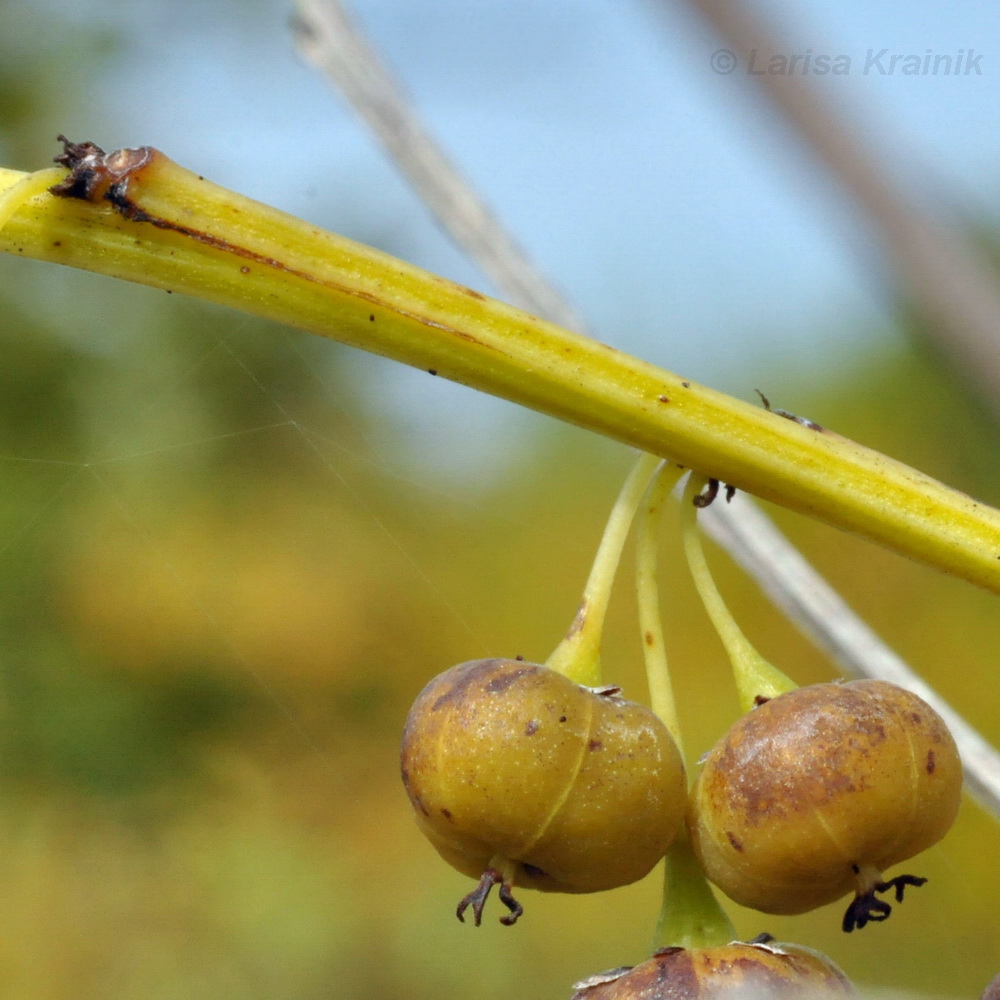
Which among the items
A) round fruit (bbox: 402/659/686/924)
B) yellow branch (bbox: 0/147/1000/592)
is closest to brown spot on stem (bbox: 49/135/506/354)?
yellow branch (bbox: 0/147/1000/592)

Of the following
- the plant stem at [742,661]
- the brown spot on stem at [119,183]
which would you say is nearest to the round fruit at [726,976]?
the plant stem at [742,661]

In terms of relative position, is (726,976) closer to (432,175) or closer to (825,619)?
(825,619)

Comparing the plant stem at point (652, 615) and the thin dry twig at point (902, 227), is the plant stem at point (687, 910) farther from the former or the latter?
the thin dry twig at point (902, 227)

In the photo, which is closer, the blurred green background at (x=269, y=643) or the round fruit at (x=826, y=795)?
the round fruit at (x=826, y=795)

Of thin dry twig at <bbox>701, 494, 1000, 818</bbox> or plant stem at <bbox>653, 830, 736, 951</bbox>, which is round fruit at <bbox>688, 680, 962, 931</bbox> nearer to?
plant stem at <bbox>653, 830, 736, 951</bbox>

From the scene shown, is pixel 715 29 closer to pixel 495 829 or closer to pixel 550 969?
pixel 495 829
